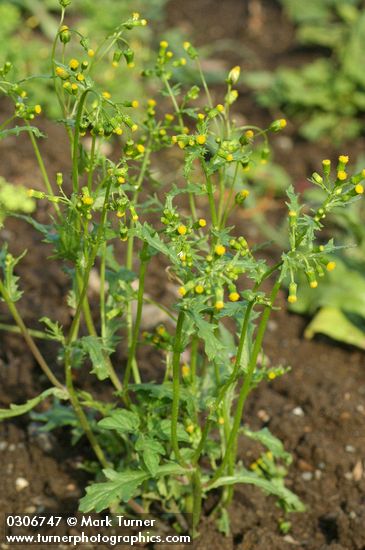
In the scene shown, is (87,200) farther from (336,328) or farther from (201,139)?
(336,328)

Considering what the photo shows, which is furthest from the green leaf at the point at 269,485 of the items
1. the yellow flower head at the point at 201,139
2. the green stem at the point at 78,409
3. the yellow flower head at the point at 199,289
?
the yellow flower head at the point at 201,139

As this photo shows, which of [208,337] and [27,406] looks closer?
[208,337]

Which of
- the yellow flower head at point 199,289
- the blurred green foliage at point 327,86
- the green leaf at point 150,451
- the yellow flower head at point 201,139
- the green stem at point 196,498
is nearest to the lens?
the yellow flower head at point 199,289

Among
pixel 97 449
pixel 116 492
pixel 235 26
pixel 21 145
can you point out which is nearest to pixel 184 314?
pixel 116 492

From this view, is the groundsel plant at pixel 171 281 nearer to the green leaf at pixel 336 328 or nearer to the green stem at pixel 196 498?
the green stem at pixel 196 498

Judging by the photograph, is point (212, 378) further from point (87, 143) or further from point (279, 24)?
point (279, 24)

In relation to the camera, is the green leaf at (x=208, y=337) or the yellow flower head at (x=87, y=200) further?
the yellow flower head at (x=87, y=200)

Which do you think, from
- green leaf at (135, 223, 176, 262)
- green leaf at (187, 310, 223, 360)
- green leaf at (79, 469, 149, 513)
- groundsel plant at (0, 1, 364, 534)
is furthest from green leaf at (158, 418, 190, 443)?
green leaf at (135, 223, 176, 262)

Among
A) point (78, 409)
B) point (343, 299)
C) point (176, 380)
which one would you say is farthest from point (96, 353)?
point (343, 299)
